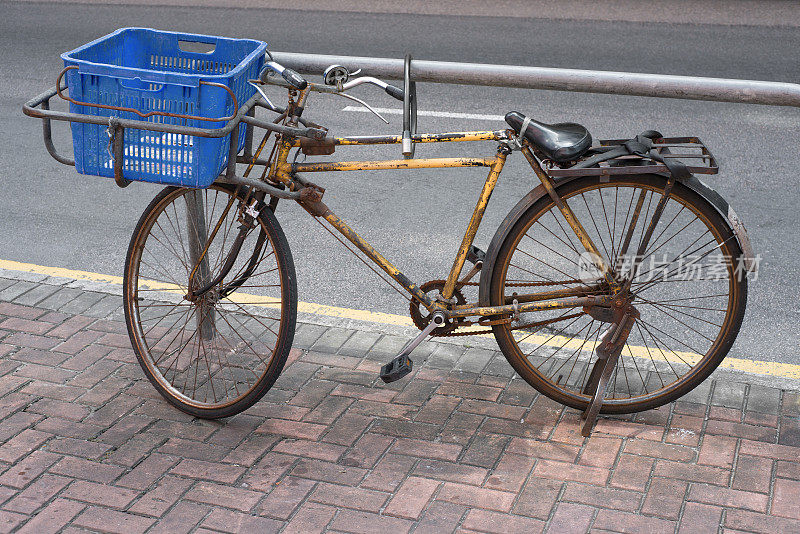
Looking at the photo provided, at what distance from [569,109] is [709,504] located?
19.6 feet

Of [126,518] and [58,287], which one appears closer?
[126,518]

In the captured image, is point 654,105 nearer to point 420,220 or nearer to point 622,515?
point 420,220

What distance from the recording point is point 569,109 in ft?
29.9

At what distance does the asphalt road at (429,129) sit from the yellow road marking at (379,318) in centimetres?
10

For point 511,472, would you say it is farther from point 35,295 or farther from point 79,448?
point 35,295

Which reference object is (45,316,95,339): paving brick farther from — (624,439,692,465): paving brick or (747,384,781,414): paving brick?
(747,384,781,414): paving brick

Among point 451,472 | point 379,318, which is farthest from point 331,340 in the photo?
point 451,472

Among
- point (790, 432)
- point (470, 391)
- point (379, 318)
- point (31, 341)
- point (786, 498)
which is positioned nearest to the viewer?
point (786, 498)

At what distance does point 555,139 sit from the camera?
12.7 feet

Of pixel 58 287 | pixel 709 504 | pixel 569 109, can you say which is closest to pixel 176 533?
pixel 709 504

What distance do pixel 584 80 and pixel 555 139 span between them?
60 cm

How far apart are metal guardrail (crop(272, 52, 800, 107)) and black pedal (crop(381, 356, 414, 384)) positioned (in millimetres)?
1270

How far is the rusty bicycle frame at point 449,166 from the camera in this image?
3.97 metres

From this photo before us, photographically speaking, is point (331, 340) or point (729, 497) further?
point (331, 340)
